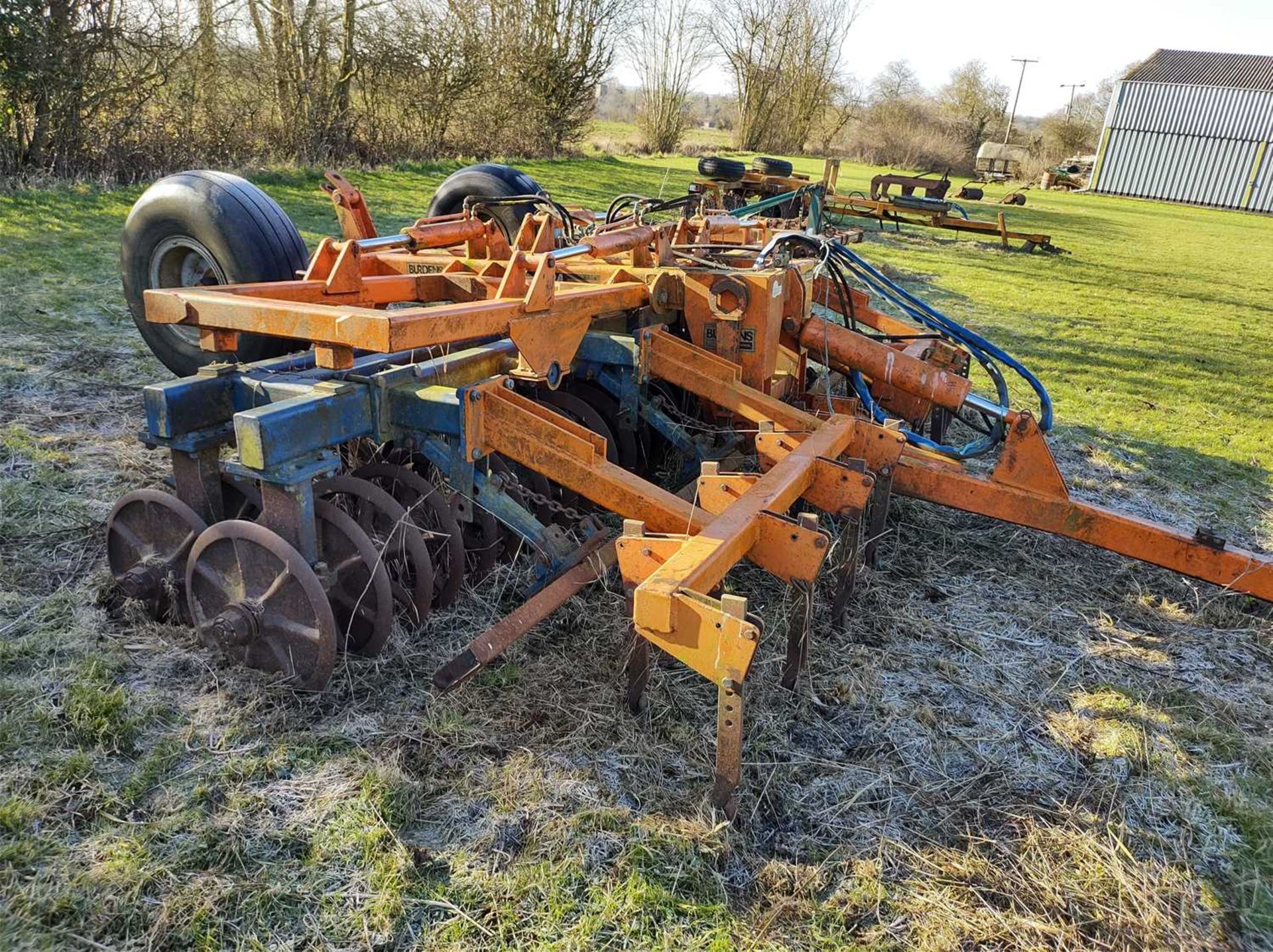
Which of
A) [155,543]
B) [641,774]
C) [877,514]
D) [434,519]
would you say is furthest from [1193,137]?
[155,543]

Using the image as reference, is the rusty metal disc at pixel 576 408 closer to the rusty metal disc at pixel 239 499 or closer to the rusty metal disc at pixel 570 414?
the rusty metal disc at pixel 570 414

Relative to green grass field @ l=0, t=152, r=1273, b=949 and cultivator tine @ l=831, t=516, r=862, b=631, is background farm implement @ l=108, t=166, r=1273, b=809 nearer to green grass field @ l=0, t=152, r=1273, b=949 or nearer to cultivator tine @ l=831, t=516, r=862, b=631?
cultivator tine @ l=831, t=516, r=862, b=631

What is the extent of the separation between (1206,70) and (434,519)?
1914 inches

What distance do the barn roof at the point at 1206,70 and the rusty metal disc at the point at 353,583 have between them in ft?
153

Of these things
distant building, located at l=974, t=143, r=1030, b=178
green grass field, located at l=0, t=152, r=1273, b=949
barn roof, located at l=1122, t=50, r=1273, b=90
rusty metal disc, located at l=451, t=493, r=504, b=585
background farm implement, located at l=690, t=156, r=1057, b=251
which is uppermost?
barn roof, located at l=1122, t=50, r=1273, b=90

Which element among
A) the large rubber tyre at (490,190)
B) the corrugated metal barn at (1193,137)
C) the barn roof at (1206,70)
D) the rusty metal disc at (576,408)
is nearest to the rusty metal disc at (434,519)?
the rusty metal disc at (576,408)

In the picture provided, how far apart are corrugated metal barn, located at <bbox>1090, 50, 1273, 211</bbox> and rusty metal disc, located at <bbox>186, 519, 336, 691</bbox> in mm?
43554

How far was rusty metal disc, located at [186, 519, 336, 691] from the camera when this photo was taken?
273 cm

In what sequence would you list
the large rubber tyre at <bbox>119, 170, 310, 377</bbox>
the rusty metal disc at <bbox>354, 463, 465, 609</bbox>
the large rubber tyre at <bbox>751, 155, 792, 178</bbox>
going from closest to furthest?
the rusty metal disc at <bbox>354, 463, 465, 609</bbox>, the large rubber tyre at <bbox>119, 170, 310, 377</bbox>, the large rubber tyre at <bbox>751, 155, 792, 178</bbox>

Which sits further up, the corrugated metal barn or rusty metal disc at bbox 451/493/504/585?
the corrugated metal barn

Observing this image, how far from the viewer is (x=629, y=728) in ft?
9.30

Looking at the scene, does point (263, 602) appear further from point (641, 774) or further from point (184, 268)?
point (184, 268)

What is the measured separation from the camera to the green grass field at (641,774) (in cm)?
217

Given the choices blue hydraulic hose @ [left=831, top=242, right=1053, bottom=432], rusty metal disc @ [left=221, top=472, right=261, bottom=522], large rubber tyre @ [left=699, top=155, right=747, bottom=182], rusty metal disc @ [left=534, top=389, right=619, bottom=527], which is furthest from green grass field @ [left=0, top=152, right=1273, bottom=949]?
large rubber tyre @ [left=699, top=155, right=747, bottom=182]
